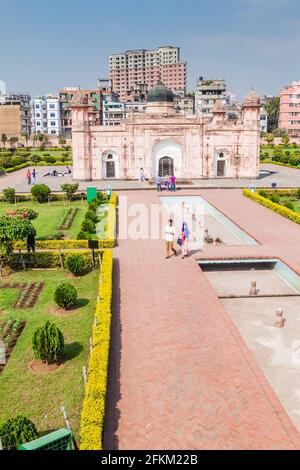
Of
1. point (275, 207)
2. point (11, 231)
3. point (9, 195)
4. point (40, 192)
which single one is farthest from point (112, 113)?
point (11, 231)

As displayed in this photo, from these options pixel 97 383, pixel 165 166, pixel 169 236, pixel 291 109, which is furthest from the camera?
pixel 291 109

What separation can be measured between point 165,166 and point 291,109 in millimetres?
60923

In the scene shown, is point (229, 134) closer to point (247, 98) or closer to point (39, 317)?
point (247, 98)

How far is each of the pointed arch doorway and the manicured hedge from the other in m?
22.6

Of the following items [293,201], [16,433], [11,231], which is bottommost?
[16,433]

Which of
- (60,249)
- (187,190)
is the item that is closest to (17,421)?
(60,249)

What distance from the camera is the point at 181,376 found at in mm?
8781

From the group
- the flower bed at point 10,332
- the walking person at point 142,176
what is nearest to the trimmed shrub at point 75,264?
the flower bed at point 10,332

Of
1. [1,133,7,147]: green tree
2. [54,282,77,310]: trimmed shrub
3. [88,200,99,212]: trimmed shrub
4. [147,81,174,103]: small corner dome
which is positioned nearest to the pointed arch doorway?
[147,81,174,103]: small corner dome

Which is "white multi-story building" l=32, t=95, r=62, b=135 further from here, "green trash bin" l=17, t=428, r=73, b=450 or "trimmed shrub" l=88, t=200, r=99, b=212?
"green trash bin" l=17, t=428, r=73, b=450

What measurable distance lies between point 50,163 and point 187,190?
26.0 meters

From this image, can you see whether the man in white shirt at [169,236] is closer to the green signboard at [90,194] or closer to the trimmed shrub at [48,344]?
the trimmed shrub at [48,344]

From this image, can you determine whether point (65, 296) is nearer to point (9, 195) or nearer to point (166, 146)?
point (9, 195)

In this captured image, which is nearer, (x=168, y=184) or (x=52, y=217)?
(x=52, y=217)
